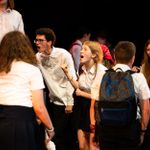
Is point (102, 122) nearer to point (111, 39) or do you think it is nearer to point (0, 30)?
point (0, 30)

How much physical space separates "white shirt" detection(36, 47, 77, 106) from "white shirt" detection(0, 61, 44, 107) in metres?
1.80

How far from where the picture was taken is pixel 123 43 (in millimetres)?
4148

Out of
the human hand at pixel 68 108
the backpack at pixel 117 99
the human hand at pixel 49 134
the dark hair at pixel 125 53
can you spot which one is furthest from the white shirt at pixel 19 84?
the human hand at pixel 68 108

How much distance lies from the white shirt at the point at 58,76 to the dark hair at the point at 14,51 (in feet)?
5.56

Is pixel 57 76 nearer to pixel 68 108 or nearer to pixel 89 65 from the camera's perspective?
pixel 68 108

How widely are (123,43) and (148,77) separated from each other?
0.82 metres

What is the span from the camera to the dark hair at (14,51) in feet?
12.2

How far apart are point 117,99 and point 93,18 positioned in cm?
429

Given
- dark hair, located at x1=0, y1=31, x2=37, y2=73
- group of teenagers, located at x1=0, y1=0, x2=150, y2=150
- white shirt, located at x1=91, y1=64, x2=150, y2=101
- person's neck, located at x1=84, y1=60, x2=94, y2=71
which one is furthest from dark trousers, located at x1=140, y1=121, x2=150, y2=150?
dark hair, located at x1=0, y1=31, x2=37, y2=73

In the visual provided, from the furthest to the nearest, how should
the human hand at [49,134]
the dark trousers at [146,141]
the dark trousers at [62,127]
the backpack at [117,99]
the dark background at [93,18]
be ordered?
the dark background at [93,18] → the dark trousers at [62,127] → the dark trousers at [146,141] → the backpack at [117,99] → the human hand at [49,134]

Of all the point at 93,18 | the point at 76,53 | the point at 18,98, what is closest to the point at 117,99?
the point at 18,98

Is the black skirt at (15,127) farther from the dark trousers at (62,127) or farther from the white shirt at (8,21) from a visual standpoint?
the dark trousers at (62,127)

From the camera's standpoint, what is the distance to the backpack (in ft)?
13.2

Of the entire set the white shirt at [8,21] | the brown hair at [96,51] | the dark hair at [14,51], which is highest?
the white shirt at [8,21]
